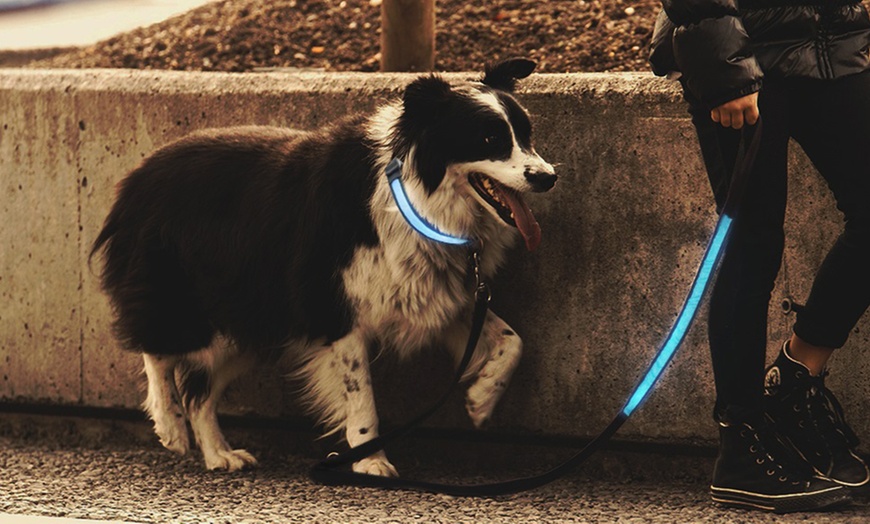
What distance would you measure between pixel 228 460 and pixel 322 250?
102 centimetres

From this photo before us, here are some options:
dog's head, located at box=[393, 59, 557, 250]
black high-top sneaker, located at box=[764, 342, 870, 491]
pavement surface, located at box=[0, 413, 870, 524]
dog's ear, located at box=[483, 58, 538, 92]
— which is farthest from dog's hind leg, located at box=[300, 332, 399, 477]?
black high-top sneaker, located at box=[764, 342, 870, 491]

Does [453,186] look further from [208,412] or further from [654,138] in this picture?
[208,412]

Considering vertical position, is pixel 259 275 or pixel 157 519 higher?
pixel 259 275

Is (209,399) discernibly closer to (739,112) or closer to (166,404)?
(166,404)

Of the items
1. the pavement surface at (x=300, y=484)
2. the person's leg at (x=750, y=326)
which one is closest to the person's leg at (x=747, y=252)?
the person's leg at (x=750, y=326)

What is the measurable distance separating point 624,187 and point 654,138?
8.6 inches

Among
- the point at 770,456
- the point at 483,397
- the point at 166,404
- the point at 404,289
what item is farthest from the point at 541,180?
the point at 166,404

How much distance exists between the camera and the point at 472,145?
4.52 meters

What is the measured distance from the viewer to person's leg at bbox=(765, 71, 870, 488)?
12.1ft

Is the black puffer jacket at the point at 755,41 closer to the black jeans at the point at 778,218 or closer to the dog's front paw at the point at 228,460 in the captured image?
the black jeans at the point at 778,218

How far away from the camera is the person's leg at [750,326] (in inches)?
148

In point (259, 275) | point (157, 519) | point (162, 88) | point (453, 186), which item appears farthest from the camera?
point (162, 88)

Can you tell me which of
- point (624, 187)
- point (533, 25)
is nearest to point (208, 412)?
point (624, 187)

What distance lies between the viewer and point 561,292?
496 cm
